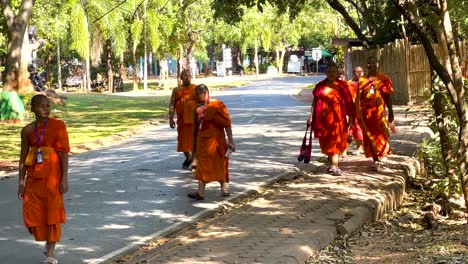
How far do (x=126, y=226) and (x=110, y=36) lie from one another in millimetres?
34961

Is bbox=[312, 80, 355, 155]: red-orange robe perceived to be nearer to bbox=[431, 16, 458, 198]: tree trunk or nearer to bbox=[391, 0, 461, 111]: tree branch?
bbox=[431, 16, 458, 198]: tree trunk

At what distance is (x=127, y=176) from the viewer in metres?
11.4

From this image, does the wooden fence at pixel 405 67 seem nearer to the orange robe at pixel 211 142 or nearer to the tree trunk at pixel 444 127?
the tree trunk at pixel 444 127

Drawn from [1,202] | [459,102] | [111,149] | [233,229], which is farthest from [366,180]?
[111,149]

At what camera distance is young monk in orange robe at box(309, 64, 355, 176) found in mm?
10625

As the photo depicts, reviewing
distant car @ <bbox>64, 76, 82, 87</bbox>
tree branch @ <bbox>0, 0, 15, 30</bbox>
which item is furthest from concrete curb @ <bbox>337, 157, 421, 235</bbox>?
distant car @ <bbox>64, 76, 82, 87</bbox>

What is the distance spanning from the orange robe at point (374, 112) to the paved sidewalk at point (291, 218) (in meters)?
0.42

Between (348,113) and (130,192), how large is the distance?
3356mm

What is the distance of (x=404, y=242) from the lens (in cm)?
770

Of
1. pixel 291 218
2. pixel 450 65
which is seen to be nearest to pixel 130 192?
pixel 291 218

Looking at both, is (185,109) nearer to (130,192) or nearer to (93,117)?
(130,192)

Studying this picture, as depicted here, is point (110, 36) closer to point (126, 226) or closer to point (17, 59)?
point (17, 59)

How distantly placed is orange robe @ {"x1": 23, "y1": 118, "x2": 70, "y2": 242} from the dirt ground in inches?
88.9

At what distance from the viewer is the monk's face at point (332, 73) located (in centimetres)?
1038
